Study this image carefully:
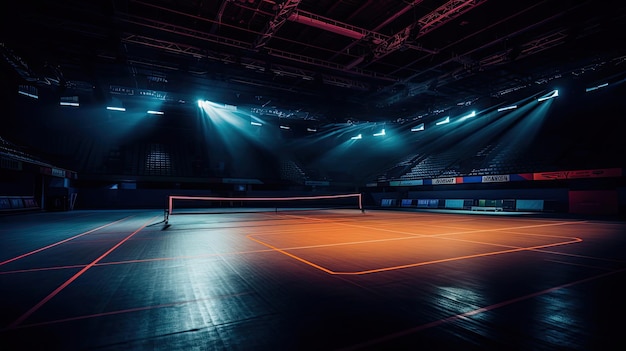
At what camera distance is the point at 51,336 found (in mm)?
2275

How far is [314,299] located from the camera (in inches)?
120

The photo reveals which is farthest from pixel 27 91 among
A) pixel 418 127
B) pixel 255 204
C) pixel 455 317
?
pixel 418 127

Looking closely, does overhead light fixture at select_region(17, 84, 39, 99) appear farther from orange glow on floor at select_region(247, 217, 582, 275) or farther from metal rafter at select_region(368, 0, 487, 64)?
metal rafter at select_region(368, 0, 487, 64)

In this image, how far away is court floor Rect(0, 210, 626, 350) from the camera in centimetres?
221

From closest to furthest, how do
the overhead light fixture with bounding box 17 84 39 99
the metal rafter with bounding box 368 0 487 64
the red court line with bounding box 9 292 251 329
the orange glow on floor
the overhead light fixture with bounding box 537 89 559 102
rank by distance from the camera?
1. the red court line with bounding box 9 292 251 329
2. the orange glow on floor
3. the metal rafter with bounding box 368 0 487 64
4. the overhead light fixture with bounding box 17 84 39 99
5. the overhead light fixture with bounding box 537 89 559 102

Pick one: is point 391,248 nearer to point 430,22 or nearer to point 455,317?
point 455,317

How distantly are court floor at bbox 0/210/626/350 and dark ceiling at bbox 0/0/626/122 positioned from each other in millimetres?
8816

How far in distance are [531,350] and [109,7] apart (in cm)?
1343

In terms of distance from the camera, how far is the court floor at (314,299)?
2.21 meters

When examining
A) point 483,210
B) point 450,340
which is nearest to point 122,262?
point 450,340

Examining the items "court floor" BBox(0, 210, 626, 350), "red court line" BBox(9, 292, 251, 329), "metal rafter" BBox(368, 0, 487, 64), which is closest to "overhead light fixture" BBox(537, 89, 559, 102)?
"metal rafter" BBox(368, 0, 487, 64)

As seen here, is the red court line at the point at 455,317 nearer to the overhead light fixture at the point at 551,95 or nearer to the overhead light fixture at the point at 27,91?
the overhead light fixture at the point at 551,95

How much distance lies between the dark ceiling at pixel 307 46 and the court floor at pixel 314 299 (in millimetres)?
8816

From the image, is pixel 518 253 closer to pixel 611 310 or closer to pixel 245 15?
pixel 611 310
